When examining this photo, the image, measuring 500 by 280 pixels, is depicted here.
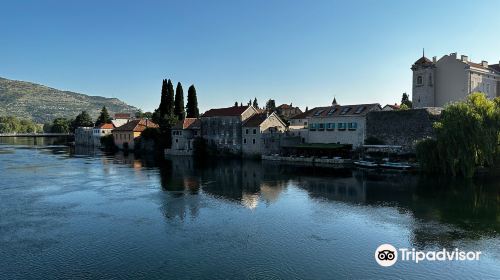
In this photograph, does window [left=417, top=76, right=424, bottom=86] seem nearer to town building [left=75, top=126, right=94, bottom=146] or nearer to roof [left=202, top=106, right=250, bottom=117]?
roof [left=202, top=106, right=250, bottom=117]

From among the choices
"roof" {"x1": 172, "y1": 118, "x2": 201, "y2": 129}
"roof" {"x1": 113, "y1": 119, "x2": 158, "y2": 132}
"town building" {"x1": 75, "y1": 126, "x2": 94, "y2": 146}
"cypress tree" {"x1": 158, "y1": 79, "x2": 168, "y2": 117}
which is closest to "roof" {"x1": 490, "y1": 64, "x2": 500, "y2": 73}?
"roof" {"x1": 172, "y1": 118, "x2": 201, "y2": 129}

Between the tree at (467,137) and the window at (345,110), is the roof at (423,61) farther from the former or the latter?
the tree at (467,137)

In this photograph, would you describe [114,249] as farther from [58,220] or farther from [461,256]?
[461,256]

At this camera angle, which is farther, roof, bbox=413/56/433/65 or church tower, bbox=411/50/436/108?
roof, bbox=413/56/433/65

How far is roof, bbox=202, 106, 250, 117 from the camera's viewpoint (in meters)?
59.8

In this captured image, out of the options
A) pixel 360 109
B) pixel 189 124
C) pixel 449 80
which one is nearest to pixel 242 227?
pixel 360 109

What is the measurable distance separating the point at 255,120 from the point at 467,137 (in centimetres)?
2947

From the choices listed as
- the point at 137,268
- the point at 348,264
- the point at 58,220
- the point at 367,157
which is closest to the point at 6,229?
the point at 58,220

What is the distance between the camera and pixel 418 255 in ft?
52.6

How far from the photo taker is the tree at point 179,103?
74938mm

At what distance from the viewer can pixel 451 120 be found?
34.5 metres

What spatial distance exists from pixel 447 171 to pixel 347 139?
622 inches

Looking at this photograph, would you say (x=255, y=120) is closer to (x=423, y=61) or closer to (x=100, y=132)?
(x=423, y=61)

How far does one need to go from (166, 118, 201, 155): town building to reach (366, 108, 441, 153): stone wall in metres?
28.1
